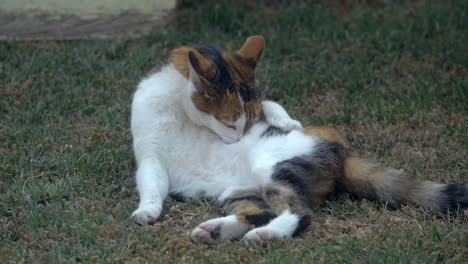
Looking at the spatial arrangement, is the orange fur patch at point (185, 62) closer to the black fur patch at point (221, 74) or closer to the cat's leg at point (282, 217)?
the black fur patch at point (221, 74)

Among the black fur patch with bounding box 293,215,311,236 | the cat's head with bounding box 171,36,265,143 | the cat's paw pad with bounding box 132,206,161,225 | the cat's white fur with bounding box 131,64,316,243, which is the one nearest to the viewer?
the black fur patch with bounding box 293,215,311,236

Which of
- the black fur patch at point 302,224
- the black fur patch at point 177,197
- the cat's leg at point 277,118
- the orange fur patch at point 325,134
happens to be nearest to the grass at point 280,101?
the black fur patch at point 302,224

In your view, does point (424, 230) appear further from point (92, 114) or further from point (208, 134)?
point (92, 114)

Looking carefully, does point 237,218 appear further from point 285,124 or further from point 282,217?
point 285,124

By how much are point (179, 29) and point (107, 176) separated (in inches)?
115

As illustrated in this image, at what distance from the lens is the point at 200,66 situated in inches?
164

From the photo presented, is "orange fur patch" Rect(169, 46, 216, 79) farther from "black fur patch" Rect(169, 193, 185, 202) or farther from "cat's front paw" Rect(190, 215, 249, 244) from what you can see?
"cat's front paw" Rect(190, 215, 249, 244)

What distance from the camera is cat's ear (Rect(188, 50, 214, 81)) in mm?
4137

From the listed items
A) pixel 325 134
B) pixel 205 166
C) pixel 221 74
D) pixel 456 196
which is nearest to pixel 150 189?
pixel 205 166

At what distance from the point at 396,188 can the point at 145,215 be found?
1.43 meters

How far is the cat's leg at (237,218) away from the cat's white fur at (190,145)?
0.35ft

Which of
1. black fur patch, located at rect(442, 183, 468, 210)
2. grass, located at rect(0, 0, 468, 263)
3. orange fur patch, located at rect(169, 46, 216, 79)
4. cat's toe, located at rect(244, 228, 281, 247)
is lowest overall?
grass, located at rect(0, 0, 468, 263)

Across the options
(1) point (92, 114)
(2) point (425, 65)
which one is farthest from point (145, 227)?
(2) point (425, 65)

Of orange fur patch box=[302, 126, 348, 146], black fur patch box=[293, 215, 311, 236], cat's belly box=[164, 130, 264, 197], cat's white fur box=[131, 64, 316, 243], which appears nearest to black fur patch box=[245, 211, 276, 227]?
black fur patch box=[293, 215, 311, 236]
